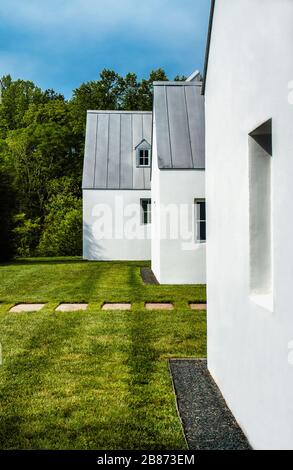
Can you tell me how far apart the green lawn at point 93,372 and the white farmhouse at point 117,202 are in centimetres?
1251

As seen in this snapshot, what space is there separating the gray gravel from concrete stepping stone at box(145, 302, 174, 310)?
11.6 ft

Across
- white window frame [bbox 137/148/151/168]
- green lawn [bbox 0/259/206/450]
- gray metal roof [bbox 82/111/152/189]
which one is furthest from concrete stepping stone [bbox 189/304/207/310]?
white window frame [bbox 137/148/151/168]

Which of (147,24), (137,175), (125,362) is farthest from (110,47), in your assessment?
(137,175)

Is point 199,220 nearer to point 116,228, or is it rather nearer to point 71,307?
point 71,307

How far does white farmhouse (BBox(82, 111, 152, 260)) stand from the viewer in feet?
78.0

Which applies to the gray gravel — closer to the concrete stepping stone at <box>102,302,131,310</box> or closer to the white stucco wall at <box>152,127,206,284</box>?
the concrete stepping stone at <box>102,302,131,310</box>

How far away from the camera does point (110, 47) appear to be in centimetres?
811

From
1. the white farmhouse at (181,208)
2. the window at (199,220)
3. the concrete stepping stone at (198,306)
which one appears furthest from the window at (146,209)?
the concrete stepping stone at (198,306)

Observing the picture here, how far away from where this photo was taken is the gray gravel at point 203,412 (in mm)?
3840

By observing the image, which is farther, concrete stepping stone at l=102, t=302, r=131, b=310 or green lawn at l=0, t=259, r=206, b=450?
concrete stepping stone at l=102, t=302, r=131, b=310

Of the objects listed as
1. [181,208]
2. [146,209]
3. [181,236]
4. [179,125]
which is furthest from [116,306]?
[146,209]

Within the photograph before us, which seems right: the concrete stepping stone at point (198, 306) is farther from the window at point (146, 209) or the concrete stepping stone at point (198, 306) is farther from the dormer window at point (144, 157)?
the dormer window at point (144, 157)

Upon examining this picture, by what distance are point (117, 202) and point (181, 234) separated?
1043 centimetres
